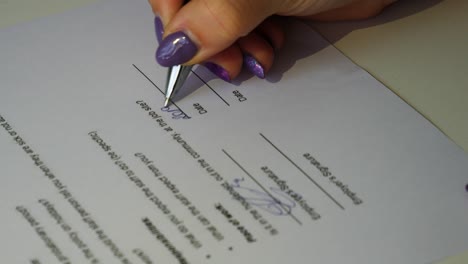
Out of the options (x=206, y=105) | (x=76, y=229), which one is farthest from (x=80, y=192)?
(x=206, y=105)

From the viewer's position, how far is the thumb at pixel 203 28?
0.57 m

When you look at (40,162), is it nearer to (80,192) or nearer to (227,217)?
(80,192)

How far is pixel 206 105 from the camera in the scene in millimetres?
606

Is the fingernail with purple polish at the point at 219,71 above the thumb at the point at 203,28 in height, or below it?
below

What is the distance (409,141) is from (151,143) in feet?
0.74
